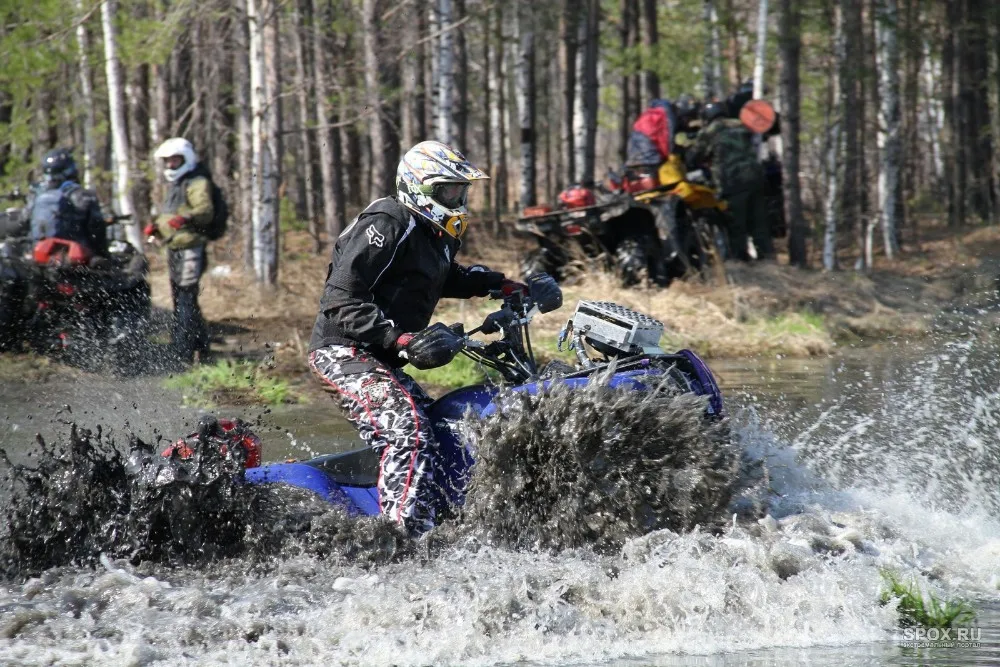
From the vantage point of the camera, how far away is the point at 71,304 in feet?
41.6

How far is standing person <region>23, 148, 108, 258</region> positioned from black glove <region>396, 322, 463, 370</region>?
8531 millimetres

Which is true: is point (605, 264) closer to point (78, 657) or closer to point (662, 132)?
point (662, 132)

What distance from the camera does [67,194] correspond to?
12969 mm

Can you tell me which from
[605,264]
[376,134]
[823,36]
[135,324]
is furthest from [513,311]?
[823,36]

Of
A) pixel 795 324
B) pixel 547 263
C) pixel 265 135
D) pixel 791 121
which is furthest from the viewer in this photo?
pixel 791 121

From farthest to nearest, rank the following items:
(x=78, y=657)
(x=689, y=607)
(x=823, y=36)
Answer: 1. (x=823, y=36)
2. (x=689, y=607)
3. (x=78, y=657)

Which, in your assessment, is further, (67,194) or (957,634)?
(67,194)

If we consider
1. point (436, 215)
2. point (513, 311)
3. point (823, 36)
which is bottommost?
point (513, 311)

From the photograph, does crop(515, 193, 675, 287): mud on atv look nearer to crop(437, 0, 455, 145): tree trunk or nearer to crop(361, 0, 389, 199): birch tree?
crop(437, 0, 455, 145): tree trunk

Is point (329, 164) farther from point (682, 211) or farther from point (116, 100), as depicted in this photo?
point (682, 211)

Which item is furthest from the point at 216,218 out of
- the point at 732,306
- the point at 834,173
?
the point at 834,173

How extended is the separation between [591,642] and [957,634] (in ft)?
5.04

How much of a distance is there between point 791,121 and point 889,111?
5223 mm

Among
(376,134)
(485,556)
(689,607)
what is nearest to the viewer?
(689,607)
